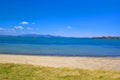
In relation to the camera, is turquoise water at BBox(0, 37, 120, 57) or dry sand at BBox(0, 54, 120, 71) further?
turquoise water at BBox(0, 37, 120, 57)

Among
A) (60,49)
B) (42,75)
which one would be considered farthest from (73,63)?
(60,49)

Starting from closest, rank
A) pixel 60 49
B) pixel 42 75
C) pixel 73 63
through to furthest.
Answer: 1. pixel 42 75
2. pixel 73 63
3. pixel 60 49

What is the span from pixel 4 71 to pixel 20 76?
1672mm

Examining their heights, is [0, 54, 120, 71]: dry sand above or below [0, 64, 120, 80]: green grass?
below

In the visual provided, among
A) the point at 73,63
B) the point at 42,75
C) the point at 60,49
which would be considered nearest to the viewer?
the point at 42,75

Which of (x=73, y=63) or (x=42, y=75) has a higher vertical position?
(x=42, y=75)

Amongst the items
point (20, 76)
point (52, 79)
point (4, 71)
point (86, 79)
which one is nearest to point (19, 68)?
point (4, 71)

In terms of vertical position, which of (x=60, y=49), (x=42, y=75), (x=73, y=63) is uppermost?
(x=42, y=75)

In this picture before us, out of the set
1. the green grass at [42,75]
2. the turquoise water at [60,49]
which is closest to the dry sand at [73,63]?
the green grass at [42,75]

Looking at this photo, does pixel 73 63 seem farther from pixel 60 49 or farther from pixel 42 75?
pixel 60 49

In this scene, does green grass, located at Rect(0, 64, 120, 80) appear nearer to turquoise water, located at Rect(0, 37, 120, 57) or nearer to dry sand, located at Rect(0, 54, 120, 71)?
dry sand, located at Rect(0, 54, 120, 71)

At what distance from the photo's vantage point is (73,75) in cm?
1218

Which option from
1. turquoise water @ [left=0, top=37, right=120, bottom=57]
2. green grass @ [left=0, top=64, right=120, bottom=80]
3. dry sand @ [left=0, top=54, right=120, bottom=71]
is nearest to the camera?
green grass @ [left=0, top=64, right=120, bottom=80]

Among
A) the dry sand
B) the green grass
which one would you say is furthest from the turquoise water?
the green grass
